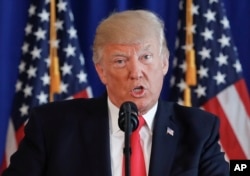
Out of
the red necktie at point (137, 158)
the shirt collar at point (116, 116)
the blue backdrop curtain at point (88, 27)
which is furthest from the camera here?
the blue backdrop curtain at point (88, 27)

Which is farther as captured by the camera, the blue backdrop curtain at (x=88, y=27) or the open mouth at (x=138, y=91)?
the blue backdrop curtain at (x=88, y=27)

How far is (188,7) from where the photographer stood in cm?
334

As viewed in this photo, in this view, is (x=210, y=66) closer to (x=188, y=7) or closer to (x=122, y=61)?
(x=188, y=7)

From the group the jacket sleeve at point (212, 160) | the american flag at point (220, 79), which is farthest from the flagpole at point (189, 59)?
the jacket sleeve at point (212, 160)

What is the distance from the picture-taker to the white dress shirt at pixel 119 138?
195cm

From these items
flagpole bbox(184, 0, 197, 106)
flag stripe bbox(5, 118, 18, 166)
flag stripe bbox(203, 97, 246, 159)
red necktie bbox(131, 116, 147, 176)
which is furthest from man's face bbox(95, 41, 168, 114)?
flag stripe bbox(5, 118, 18, 166)

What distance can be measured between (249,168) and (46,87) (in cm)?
205

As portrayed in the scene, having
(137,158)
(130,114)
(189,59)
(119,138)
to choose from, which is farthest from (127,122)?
(189,59)

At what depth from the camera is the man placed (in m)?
1.92

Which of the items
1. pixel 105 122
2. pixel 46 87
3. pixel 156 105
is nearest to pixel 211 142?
pixel 156 105

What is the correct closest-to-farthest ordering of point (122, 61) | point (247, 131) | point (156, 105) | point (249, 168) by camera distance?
point (249, 168), point (122, 61), point (156, 105), point (247, 131)

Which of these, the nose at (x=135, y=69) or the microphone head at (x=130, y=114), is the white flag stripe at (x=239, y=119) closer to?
the nose at (x=135, y=69)

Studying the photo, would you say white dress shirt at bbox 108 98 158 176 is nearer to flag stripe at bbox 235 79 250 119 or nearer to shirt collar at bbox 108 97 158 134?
shirt collar at bbox 108 97 158 134

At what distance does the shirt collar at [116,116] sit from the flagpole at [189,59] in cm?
122
